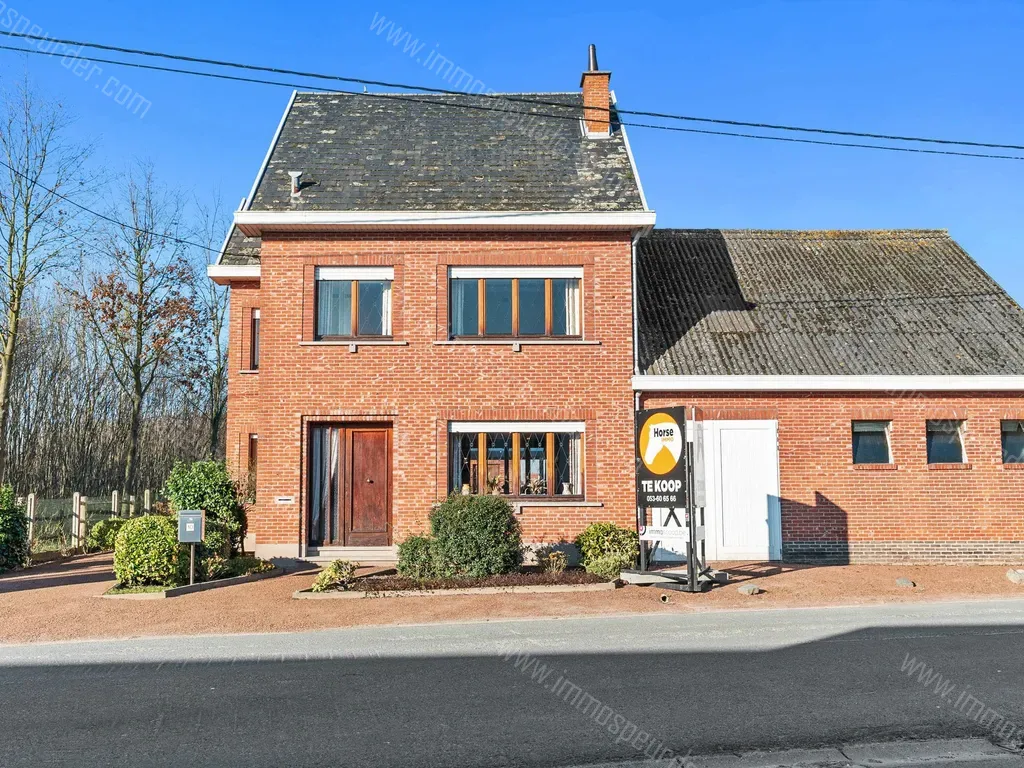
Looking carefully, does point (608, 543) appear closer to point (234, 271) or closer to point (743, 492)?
point (743, 492)

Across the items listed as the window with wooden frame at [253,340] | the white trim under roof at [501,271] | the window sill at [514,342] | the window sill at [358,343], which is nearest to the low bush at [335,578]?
the window sill at [358,343]

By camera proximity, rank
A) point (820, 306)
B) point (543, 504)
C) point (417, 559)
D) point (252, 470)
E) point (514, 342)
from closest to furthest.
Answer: point (417, 559), point (543, 504), point (514, 342), point (820, 306), point (252, 470)

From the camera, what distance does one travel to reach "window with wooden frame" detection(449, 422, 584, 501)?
15570 mm

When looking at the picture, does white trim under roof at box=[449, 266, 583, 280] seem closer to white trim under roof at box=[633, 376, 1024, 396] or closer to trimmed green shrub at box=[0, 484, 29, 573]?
white trim under roof at box=[633, 376, 1024, 396]

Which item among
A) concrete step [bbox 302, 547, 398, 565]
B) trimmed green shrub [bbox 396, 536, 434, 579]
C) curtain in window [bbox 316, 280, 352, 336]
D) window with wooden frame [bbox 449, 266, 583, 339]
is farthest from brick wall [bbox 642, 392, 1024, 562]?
curtain in window [bbox 316, 280, 352, 336]

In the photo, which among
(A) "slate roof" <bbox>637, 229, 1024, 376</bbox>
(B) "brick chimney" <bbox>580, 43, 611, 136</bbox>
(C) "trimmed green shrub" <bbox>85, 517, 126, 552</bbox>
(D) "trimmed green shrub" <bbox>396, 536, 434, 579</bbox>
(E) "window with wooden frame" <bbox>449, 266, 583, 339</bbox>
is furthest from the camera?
(C) "trimmed green shrub" <bbox>85, 517, 126, 552</bbox>

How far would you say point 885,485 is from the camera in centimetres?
1555

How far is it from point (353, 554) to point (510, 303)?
17.3 ft

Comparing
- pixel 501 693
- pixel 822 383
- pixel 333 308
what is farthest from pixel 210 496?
pixel 822 383

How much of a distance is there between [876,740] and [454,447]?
1061 cm

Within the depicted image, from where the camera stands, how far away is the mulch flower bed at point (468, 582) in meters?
12.3

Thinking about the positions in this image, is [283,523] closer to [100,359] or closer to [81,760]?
[81,760]

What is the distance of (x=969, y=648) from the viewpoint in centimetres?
842

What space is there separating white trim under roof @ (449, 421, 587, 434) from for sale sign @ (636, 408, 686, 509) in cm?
210
